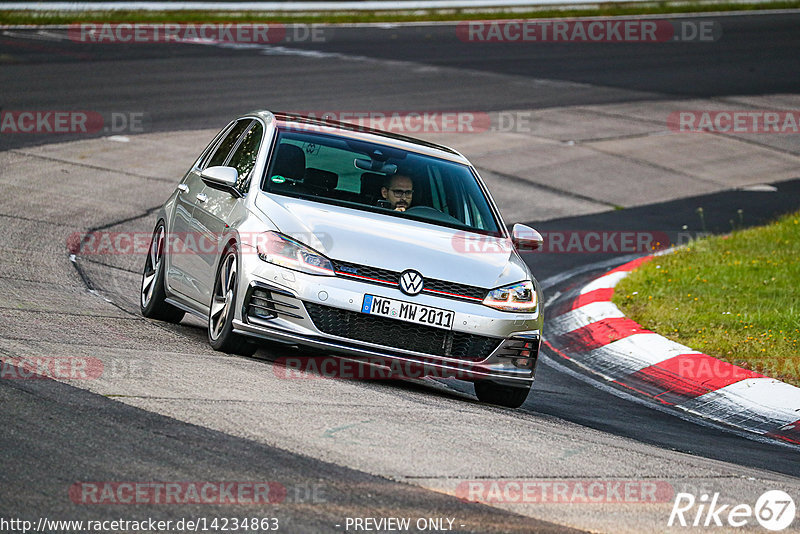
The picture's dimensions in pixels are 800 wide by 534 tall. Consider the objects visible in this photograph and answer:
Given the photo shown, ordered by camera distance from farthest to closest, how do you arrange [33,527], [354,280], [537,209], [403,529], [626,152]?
[626,152]
[537,209]
[354,280]
[403,529]
[33,527]

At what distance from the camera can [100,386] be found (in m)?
5.91

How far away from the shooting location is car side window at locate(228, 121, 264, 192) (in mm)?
8016

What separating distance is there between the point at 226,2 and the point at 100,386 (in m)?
28.3

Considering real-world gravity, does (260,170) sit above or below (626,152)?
above

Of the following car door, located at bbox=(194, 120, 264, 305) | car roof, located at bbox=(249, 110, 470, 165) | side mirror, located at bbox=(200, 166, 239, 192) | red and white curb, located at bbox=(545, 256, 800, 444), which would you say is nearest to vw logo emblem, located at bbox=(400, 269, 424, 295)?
car door, located at bbox=(194, 120, 264, 305)

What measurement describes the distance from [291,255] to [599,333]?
13.9ft

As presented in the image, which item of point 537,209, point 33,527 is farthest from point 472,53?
point 33,527

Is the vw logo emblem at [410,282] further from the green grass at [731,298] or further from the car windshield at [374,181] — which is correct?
the green grass at [731,298]

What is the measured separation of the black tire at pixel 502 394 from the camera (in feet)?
24.7

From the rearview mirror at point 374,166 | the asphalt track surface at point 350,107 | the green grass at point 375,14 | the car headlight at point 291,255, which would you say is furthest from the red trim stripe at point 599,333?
the green grass at point 375,14

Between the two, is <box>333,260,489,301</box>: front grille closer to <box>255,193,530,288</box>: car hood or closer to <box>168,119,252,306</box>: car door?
<box>255,193,530,288</box>: car hood

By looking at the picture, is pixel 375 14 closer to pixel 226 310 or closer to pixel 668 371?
pixel 668 371

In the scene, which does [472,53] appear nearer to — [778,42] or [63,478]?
[778,42]

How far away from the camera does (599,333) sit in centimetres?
1052
